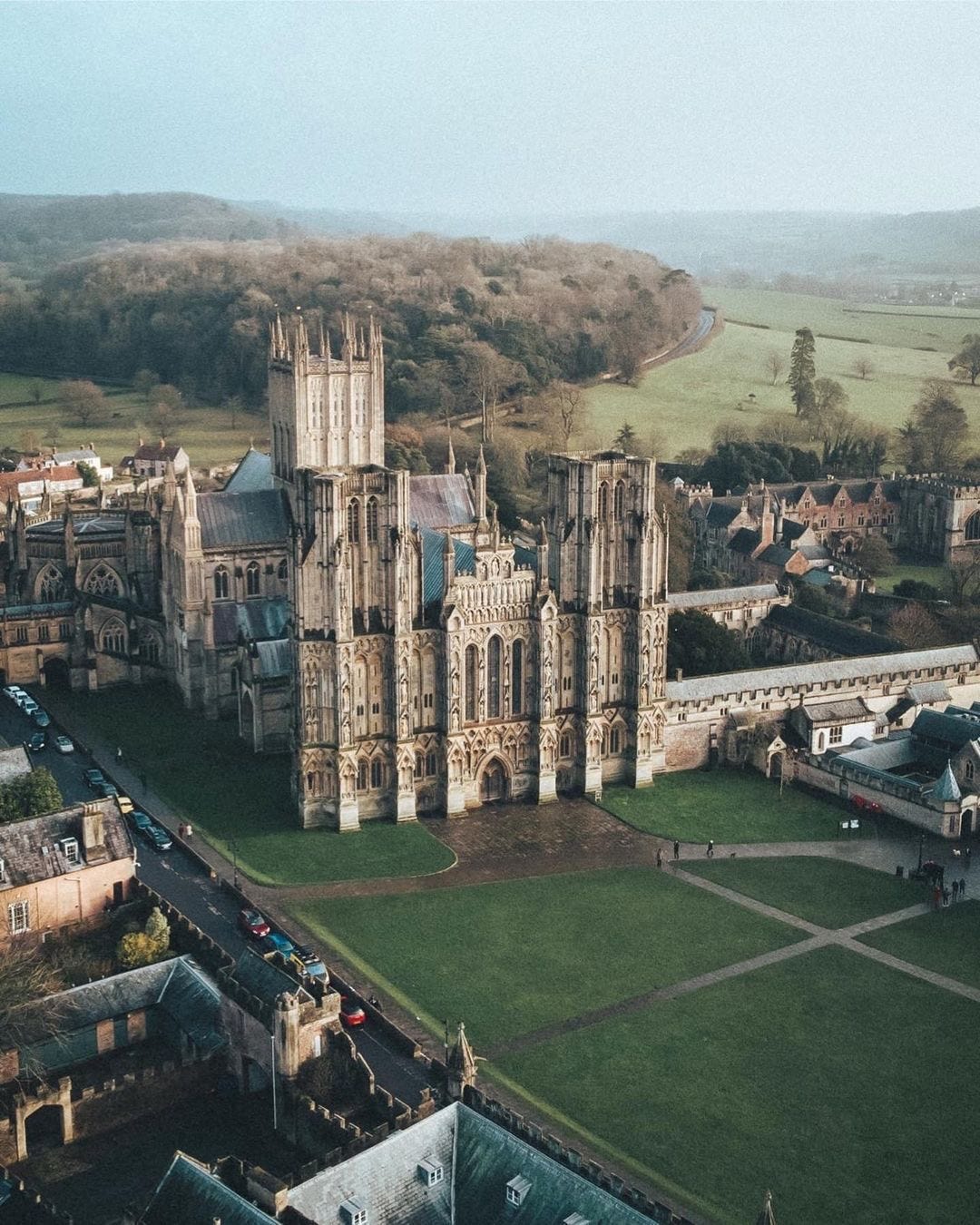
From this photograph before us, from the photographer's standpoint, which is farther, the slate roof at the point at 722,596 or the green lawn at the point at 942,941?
the slate roof at the point at 722,596

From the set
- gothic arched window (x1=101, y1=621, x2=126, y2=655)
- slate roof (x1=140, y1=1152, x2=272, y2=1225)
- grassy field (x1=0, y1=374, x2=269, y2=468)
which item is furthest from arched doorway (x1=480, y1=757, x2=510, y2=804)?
grassy field (x1=0, y1=374, x2=269, y2=468)

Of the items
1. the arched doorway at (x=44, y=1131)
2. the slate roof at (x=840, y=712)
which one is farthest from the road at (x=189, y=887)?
the slate roof at (x=840, y=712)

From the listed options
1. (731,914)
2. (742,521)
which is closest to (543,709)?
(731,914)

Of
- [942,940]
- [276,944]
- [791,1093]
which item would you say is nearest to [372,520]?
[276,944]

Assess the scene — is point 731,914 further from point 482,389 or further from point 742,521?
point 482,389

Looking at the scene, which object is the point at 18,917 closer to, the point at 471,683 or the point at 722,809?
the point at 471,683

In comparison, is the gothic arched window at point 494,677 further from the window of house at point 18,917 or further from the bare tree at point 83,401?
the bare tree at point 83,401
